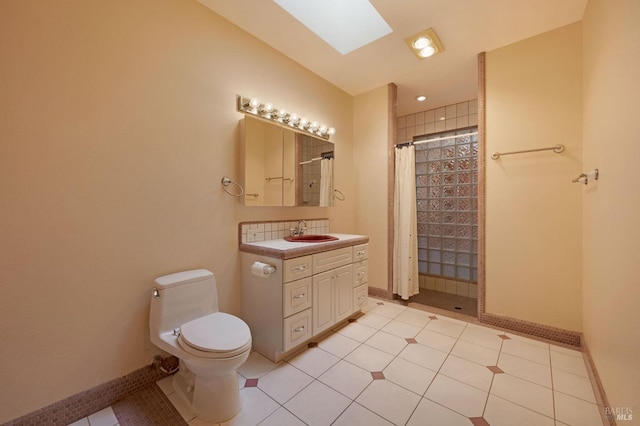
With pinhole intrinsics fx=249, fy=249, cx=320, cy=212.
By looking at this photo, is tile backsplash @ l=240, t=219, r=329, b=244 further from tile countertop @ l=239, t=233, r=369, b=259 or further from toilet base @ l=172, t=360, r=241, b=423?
toilet base @ l=172, t=360, r=241, b=423

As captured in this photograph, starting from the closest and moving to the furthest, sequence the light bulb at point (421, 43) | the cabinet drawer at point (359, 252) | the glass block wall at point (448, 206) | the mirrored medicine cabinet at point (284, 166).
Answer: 1. the mirrored medicine cabinet at point (284, 166)
2. the light bulb at point (421, 43)
3. the cabinet drawer at point (359, 252)
4. the glass block wall at point (448, 206)

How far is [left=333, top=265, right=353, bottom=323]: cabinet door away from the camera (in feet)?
7.10

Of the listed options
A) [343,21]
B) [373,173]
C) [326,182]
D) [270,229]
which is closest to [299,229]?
[270,229]

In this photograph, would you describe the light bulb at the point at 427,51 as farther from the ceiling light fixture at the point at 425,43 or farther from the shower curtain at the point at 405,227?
the shower curtain at the point at 405,227

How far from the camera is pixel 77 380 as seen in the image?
4.28 ft

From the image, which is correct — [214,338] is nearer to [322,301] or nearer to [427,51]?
[322,301]

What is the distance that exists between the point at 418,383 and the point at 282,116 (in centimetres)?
229

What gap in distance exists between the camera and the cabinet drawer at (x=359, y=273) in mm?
2391

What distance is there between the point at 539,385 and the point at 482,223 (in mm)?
1287

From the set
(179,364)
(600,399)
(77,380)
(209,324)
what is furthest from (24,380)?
(600,399)

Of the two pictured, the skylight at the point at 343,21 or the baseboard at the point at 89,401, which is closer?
the baseboard at the point at 89,401

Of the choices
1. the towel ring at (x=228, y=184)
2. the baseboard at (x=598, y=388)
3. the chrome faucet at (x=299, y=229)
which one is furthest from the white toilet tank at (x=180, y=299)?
the baseboard at (x=598, y=388)

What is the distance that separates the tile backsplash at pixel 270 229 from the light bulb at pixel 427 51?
6.19 ft

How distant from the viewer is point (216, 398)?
1.29m
